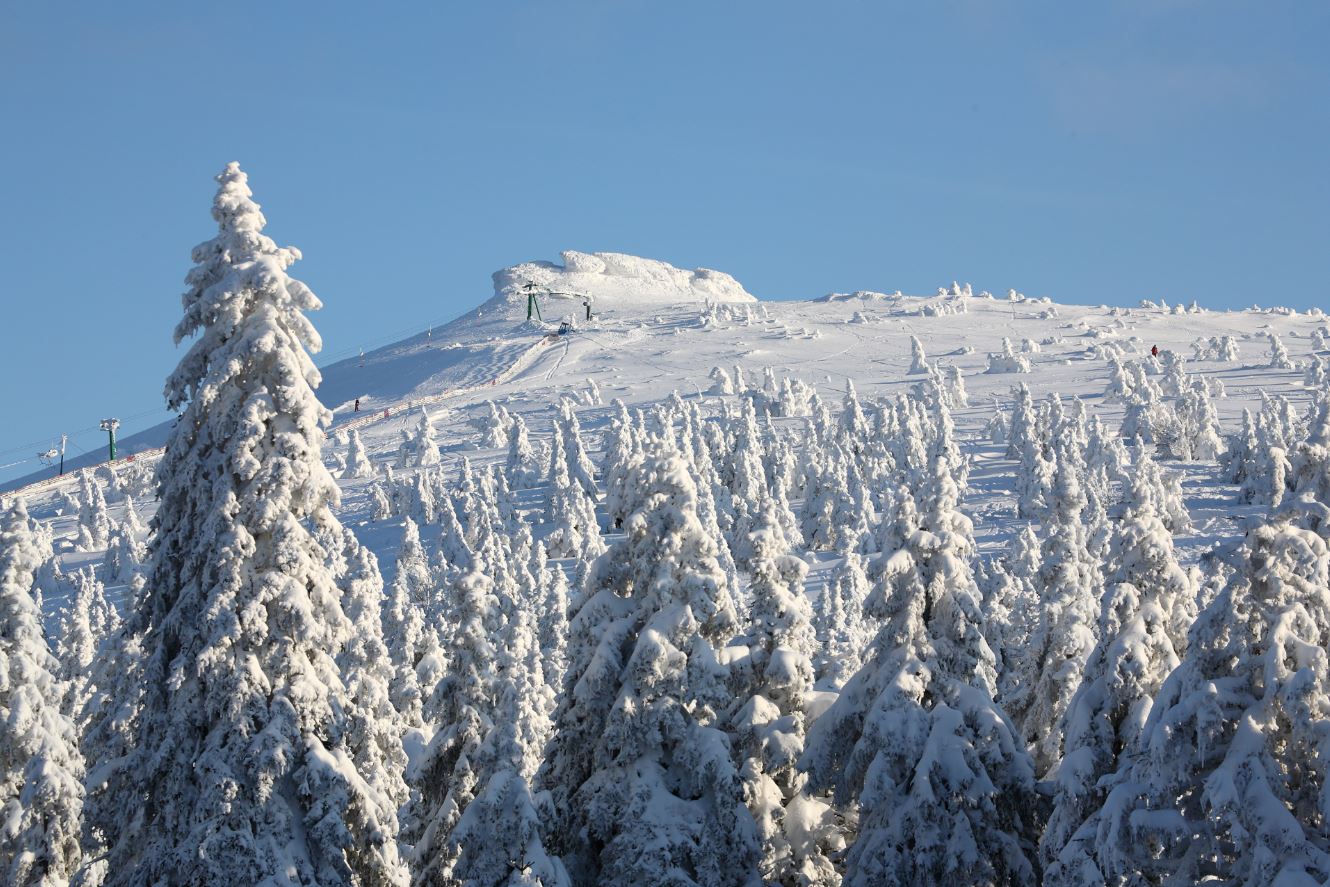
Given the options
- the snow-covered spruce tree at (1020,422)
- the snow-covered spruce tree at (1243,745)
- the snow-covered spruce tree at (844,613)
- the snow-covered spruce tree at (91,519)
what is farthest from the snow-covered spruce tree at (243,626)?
the snow-covered spruce tree at (91,519)

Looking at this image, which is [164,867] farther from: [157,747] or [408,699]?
[408,699]

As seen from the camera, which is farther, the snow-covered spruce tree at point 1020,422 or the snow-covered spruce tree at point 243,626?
the snow-covered spruce tree at point 1020,422

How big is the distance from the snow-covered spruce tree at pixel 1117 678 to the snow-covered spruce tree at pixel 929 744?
1.08 m

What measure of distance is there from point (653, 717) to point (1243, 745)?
9.50 metres

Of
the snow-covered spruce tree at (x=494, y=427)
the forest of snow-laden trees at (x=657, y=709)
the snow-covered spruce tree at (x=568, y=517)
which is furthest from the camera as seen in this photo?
the snow-covered spruce tree at (x=494, y=427)

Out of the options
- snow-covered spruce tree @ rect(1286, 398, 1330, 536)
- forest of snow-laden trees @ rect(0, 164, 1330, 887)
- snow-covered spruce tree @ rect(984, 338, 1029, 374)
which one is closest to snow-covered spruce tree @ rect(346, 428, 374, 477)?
snow-covered spruce tree @ rect(984, 338, 1029, 374)

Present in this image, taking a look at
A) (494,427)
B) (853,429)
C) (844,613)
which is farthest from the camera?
(494,427)

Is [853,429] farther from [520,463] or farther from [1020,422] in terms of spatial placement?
[520,463]

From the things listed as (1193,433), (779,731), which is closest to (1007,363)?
(1193,433)

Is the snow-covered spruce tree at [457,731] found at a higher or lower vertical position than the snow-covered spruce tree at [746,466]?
lower

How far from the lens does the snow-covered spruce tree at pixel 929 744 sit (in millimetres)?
21688

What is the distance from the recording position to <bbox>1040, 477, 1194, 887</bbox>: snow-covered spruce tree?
67.3ft

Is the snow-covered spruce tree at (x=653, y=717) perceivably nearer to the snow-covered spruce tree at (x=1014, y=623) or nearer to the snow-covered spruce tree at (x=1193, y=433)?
the snow-covered spruce tree at (x=1014, y=623)

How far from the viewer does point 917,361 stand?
172 meters
